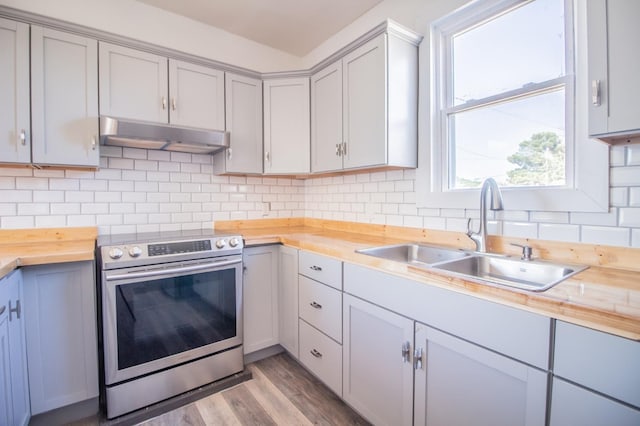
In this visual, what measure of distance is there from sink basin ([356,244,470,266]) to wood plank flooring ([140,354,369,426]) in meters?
0.96

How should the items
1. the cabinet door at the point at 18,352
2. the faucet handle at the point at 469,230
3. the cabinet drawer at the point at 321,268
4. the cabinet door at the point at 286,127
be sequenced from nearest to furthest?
1. the cabinet door at the point at 18,352
2. the faucet handle at the point at 469,230
3. the cabinet drawer at the point at 321,268
4. the cabinet door at the point at 286,127

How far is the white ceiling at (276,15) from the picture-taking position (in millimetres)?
2324

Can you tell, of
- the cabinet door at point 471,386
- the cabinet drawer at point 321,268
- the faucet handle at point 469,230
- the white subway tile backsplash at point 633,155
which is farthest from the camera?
the cabinet drawer at point 321,268

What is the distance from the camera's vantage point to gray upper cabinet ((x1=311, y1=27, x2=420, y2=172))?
6.24ft

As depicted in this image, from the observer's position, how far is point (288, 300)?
2.30 m

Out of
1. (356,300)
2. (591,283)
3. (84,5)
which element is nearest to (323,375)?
(356,300)

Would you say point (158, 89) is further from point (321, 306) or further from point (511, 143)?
point (511, 143)

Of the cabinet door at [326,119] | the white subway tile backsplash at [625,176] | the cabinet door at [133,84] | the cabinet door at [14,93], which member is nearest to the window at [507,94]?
the white subway tile backsplash at [625,176]

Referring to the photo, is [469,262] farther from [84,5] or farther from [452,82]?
[84,5]

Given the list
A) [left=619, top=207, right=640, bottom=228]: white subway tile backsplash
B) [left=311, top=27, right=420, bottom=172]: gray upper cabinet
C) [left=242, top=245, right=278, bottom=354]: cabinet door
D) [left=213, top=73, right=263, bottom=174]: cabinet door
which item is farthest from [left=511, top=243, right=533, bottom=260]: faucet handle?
[left=213, top=73, right=263, bottom=174]: cabinet door

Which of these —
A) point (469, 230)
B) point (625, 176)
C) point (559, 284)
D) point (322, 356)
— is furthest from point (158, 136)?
point (625, 176)

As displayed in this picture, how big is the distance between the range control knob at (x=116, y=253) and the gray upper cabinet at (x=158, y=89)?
911 mm

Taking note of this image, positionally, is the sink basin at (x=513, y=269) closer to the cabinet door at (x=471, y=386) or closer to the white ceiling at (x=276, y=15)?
the cabinet door at (x=471, y=386)

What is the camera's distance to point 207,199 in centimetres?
264
